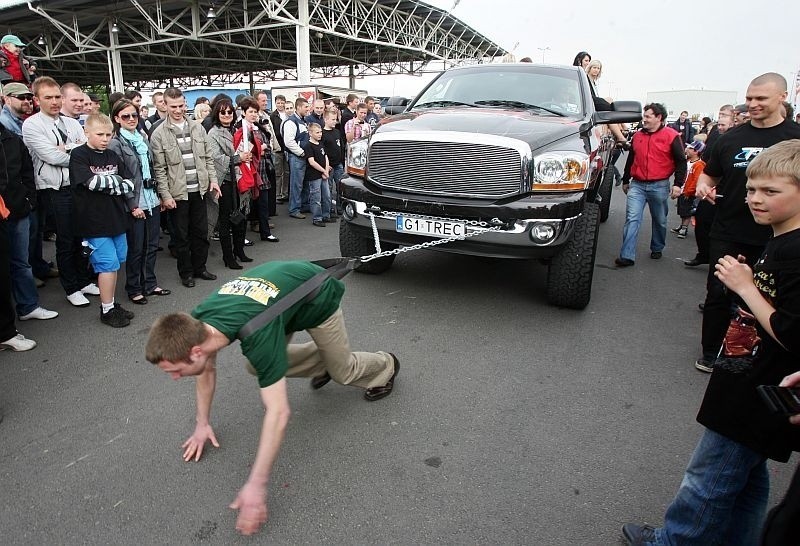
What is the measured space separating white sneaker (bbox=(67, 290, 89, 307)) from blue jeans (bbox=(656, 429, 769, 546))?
4793 mm

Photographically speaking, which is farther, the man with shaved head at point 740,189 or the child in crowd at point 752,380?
Answer: the man with shaved head at point 740,189

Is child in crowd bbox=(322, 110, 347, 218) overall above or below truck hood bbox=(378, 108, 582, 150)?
below

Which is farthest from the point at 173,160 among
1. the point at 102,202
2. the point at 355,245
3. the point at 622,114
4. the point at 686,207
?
the point at 686,207

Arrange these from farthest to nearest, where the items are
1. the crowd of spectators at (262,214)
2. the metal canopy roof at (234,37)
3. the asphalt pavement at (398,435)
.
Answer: the metal canopy roof at (234,37)
the asphalt pavement at (398,435)
the crowd of spectators at (262,214)

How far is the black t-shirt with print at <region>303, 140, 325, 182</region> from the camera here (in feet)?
26.6

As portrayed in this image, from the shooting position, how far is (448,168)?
4137 mm

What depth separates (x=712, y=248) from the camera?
3.71m

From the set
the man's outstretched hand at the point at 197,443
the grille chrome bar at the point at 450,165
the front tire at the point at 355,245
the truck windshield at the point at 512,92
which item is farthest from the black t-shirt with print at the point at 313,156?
the man's outstretched hand at the point at 197,443

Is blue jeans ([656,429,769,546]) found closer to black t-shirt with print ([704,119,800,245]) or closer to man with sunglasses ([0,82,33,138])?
black t-shirt with print ([704,119,800,245])

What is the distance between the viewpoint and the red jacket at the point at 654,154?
5.87 m

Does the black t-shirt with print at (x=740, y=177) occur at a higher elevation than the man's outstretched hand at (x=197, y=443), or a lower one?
higher

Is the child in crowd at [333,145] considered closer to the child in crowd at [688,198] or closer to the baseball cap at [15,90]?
the baseball cap at [15,90]

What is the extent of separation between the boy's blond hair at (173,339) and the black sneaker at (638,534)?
188 cm

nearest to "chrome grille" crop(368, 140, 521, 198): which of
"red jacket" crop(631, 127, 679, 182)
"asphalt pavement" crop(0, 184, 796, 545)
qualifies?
"asphalt pavement" crop(0, 184, 796, 545)
